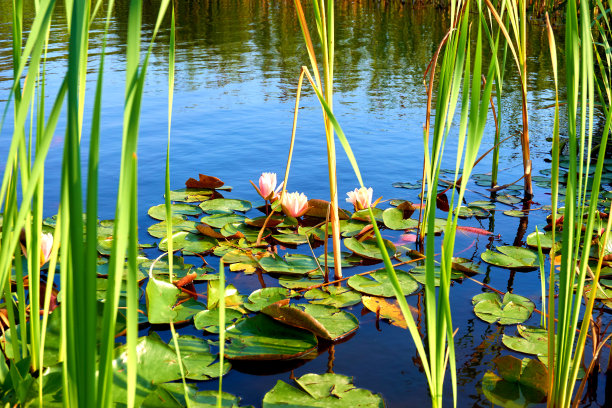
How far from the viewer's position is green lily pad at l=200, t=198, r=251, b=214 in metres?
2.05

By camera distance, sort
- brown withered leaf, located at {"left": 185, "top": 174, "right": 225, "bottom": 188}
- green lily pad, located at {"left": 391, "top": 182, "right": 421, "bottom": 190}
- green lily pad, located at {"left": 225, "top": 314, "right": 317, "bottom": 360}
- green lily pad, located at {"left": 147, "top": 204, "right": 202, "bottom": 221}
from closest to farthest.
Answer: green lily pad, located at {"left": 225, "top": 314, "right": 317, "bottom": 360}, green lily pad, located at {"left": 147, "top": 204, "right": 202, "bottom": 221}, brown withered leaf, located at {"left": 185, "top": 174, "right": 225, "bottom": 188}, green lily pad, located at {"left": 391, "top": 182, "right": 421, "bottom": 190}

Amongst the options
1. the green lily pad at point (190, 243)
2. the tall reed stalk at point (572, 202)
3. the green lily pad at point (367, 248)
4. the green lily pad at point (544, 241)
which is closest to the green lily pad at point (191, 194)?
the green lily pad at point (190, 243)

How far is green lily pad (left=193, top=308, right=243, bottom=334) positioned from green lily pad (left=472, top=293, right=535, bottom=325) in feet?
1.95

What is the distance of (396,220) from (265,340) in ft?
2.82

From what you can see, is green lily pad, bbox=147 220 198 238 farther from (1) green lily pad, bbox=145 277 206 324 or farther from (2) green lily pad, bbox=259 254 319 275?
(1) green lily pad, bbox=145 277 206 324

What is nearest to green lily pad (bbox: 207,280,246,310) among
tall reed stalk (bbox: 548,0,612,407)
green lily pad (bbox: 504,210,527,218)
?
tall reed stalk (bbox: 548,0,612,407)

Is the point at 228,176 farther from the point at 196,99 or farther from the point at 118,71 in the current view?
the point at 118,71

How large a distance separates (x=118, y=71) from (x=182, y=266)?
4162 millimetres

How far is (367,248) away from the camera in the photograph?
5.64ft

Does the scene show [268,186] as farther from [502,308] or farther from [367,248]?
[502,308]

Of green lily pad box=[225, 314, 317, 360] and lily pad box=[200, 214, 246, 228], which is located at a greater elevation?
lily pad box=[200, 214, 246, 228]

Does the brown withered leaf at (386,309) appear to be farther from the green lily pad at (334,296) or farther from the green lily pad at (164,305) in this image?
the green lily pad at (164,305)

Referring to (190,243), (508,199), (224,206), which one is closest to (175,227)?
(190,243)

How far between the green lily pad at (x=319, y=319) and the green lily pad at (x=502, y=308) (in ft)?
1.05
